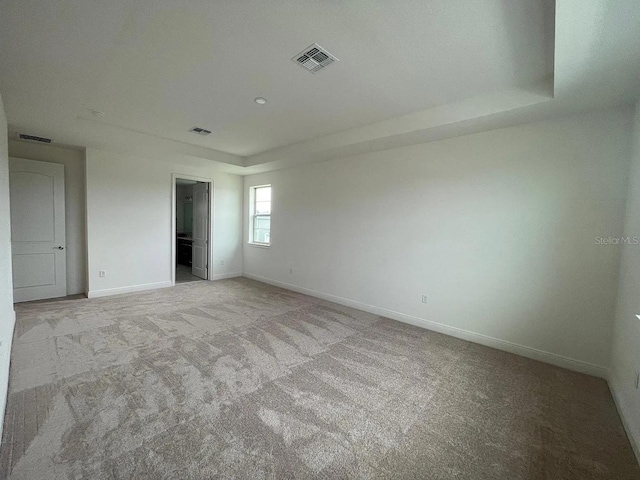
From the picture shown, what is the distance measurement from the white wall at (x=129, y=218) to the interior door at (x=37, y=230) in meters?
0.49

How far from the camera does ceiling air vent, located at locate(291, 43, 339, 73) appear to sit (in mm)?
2043

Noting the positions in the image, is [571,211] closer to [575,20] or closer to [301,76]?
[575,20]

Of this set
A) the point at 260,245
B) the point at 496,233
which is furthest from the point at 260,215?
the point at 496,233

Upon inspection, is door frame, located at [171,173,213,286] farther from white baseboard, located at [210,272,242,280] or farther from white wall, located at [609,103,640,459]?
white wall, located at [609,103,640,459]

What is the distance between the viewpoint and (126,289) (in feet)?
16.2

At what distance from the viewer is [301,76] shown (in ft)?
7.92

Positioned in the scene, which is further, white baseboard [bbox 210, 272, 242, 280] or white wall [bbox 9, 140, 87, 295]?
white baseboard [bbox 210, 272, 242, 280]

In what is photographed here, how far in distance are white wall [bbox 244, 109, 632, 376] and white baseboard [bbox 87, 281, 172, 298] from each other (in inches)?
139

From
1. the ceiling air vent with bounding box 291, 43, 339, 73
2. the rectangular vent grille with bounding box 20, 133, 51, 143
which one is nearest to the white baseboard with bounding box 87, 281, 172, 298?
the rectangular vent grille with bounding box 20, 133, 51, 143

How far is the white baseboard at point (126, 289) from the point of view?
4590 millimetres

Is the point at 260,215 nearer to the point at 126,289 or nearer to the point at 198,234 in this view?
the point at 198,234

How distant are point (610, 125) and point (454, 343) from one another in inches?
104

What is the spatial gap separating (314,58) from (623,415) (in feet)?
11.8

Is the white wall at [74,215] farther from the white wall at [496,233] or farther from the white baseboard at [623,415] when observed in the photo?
the white baseboard at [623,415]
